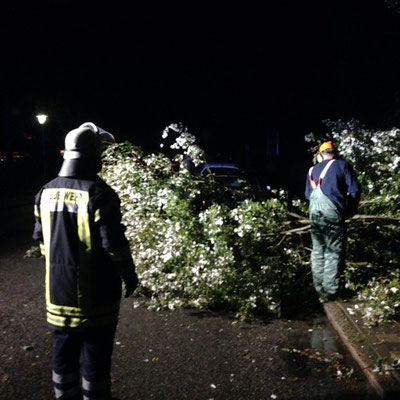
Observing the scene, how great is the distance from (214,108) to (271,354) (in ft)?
108

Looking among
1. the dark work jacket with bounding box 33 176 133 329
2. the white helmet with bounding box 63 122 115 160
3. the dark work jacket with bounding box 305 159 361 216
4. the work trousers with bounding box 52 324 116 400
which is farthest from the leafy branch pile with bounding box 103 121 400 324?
the white helmet with bounding box 63 122 115 160

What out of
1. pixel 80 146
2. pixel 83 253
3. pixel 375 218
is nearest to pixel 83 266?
pixel 83 253

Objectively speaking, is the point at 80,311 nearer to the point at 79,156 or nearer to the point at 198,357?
the point at 79,156

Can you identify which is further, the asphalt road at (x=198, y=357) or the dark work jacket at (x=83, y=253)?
the asphalt road at (x=198, y=357)

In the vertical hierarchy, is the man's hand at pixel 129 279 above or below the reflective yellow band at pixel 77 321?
above

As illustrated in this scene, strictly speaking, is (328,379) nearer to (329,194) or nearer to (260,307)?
(260,307)

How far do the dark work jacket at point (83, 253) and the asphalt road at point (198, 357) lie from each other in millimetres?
1101

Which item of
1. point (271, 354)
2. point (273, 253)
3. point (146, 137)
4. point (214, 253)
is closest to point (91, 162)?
point (271, 354)

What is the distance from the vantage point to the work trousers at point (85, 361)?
11.0 feet

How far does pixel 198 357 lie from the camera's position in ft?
15.6

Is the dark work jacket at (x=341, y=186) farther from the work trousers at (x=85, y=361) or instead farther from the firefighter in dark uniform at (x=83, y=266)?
the work trousers at (x=85, y=361)

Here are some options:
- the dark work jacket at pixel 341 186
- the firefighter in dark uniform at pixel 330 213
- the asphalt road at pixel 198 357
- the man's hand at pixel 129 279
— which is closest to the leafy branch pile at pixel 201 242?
the asphalt road at pixel 198 357

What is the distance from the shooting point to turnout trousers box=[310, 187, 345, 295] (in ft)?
19.1

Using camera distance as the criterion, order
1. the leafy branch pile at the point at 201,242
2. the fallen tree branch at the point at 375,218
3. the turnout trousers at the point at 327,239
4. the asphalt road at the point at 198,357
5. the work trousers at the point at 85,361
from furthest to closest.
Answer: the fallen tree branch at the point at 375,218, the leafy branch pile at the point at 201,242, the turnout trousers at the point at 327,239, the asphalt road at the point at 198,357, the work trousers at the point at 85,361
